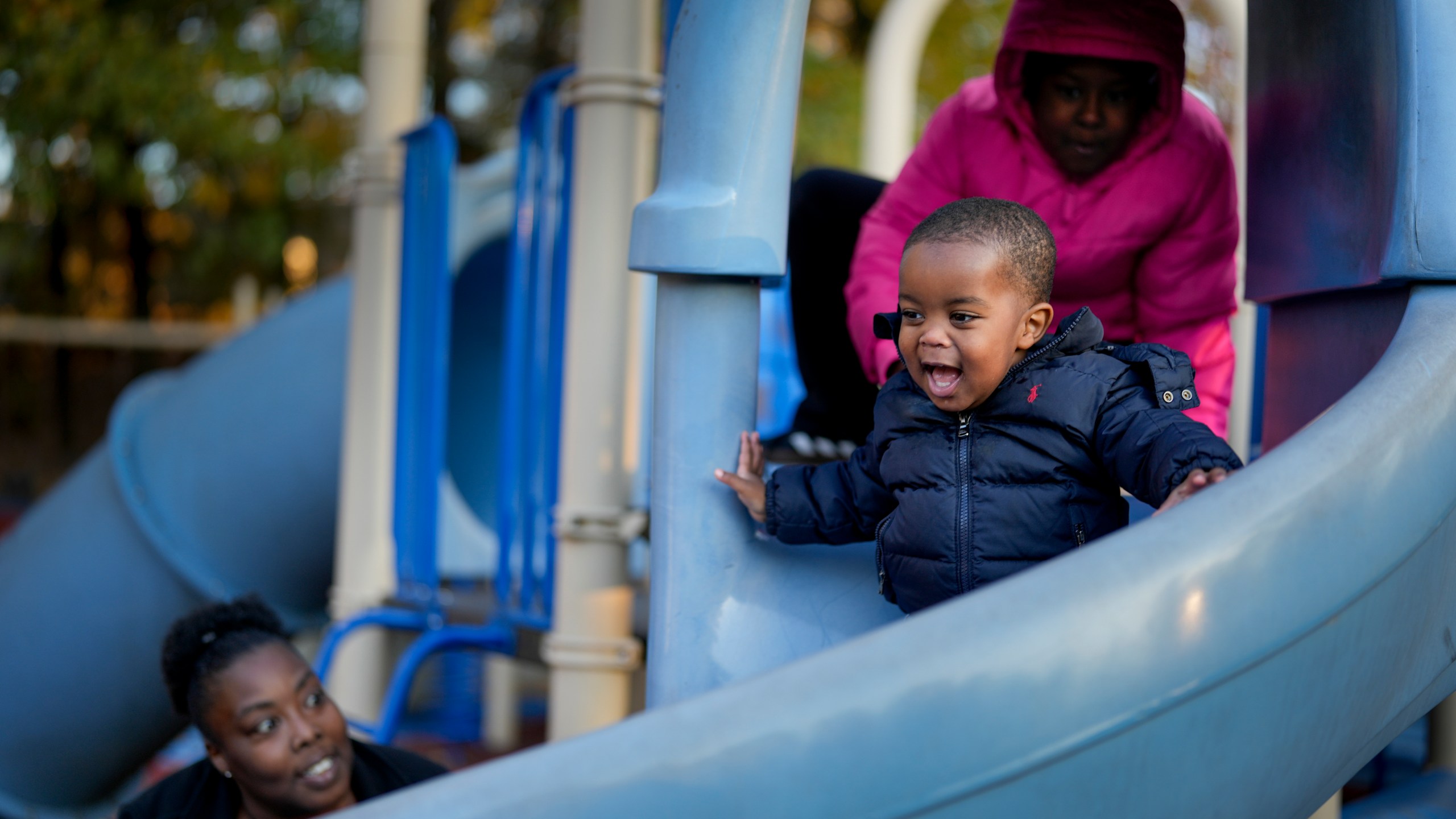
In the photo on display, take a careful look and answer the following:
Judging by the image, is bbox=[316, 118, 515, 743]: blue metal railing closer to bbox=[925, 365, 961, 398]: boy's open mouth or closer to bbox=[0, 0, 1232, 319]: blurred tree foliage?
bbox=[925, 365, 961, 398]: boy's open mouth

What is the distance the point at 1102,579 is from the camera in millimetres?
1095

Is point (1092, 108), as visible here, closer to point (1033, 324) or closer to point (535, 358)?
point (1033, 324)

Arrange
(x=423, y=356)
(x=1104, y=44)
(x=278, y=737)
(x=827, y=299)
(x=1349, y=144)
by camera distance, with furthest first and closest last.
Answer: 1. (x=423, y=356)
2. (x=827, y=299)
3. (x=278, y=737)
4. (x=1104, y=44)
5. (x=1349, y=144)

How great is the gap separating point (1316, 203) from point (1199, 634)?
2.55ft

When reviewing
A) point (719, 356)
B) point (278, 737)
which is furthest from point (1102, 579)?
point (278, 737)

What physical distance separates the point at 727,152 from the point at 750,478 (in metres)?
0.38

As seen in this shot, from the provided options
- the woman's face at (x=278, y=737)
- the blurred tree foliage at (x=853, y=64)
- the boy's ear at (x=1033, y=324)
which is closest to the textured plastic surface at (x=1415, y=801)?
the boy's ear at (x=1033, y=324)

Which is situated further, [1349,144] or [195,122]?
[195,122]

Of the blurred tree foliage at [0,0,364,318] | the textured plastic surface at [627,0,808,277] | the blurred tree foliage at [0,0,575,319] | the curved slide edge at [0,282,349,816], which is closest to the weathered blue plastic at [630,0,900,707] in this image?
the textured plastic surface at [627,0,808,277]

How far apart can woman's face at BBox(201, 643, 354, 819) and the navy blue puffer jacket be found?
3.39ft

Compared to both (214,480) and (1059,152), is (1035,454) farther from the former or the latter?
(214,480)

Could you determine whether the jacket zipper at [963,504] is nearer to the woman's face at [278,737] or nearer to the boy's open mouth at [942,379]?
the boy's open mouth at [942,379]

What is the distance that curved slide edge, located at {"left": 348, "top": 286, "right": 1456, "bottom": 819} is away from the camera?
1042 mm

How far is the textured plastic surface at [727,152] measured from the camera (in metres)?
1.51
